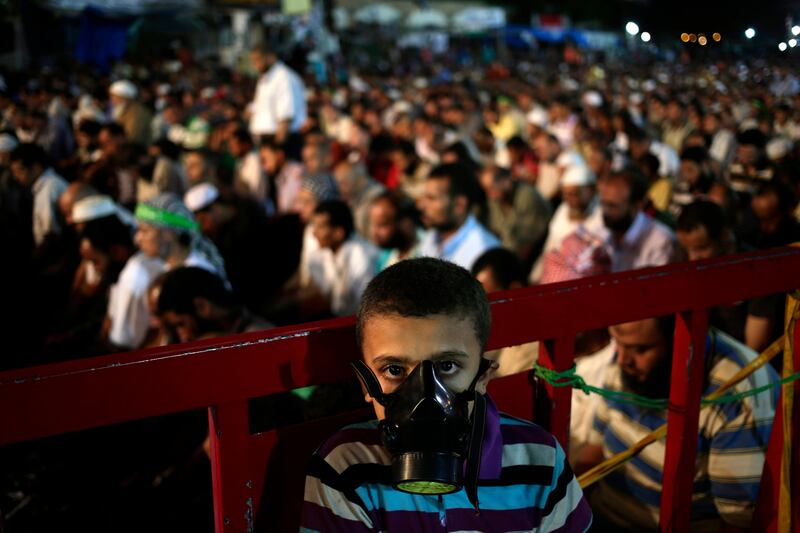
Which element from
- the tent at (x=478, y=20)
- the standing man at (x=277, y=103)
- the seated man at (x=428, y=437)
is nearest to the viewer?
the seated man at (x=428, y=437)

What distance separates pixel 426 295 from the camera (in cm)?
151

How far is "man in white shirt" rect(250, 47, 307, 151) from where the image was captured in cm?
1001

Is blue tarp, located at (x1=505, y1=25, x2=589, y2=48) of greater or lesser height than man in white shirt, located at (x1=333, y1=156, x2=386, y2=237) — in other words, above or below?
above

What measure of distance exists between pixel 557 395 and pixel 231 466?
0.80m

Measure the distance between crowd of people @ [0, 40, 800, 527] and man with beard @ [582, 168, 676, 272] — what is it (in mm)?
11

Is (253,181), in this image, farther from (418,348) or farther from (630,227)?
(418,348)

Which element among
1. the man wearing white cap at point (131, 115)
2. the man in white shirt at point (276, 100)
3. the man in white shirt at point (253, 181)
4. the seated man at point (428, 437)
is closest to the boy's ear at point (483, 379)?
the seated man at point (428, 437)

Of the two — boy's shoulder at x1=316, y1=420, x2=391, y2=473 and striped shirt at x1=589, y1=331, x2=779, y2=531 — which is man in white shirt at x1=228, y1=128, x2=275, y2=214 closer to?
striped shirt at x1=589, y1=331, x2=779, y2=531

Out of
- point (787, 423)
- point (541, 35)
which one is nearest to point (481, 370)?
point (787, 423)

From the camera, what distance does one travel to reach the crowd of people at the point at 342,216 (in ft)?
12.5

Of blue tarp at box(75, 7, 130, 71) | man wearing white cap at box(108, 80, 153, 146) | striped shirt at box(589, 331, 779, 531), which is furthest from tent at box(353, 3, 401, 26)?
striped shirt at box(589, 331, 779, 531)

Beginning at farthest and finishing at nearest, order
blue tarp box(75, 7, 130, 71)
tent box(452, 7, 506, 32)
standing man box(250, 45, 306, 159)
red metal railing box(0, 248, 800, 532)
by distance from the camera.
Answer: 1. tent box(452, 7, 506, 32)
2. blue tarp box(75, 7, 130, 71)
3. standing man box(250, 45, 306, 159)
4. red metal railing box(0, 248, 800, 532)

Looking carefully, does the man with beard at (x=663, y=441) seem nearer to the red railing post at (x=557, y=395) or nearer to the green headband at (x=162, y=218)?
the red railing post at (x=557, y=395)

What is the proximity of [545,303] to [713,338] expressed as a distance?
39.0 inches
